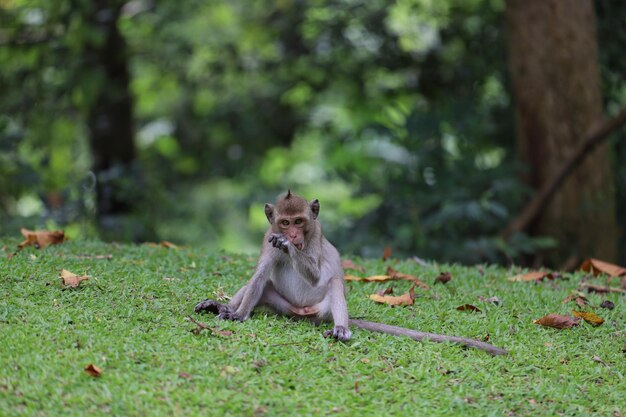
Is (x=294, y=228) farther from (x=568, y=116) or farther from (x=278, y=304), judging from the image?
(x=568, y=116)

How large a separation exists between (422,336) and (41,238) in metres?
4.02

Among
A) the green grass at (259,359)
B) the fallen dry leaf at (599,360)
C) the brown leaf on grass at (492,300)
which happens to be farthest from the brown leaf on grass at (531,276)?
the fallen dry leaf at (599,360)

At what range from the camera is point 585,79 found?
12148 millimetres

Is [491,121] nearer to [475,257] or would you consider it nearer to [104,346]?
[475,257]

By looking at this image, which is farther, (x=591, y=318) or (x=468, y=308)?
(x=468, y=308)

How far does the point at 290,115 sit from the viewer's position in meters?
A: 16.6

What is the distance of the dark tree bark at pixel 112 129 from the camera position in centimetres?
1300

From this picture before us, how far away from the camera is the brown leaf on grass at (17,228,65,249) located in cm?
770

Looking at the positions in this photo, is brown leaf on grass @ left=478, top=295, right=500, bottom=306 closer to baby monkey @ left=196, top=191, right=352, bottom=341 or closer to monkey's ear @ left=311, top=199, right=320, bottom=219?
baby monkey @ left=196, top=191, right=352, bottom=341

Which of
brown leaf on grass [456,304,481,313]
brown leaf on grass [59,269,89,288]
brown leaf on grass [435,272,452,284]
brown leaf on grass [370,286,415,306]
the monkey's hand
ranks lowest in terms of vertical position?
brown leaf on grass [435,272,452,284]

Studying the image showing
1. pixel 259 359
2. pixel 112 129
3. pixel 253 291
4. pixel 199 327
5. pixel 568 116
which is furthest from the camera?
pixel 112 129

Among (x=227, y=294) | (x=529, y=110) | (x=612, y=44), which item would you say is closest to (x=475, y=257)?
(x=529, y=110)

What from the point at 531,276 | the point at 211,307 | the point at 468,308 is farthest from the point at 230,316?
the point at 531,276

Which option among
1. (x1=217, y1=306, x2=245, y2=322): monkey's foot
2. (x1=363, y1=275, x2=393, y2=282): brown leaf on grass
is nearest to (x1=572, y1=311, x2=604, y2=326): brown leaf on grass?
(x1=363, y1=275, x2=393, y2=282): brown leaf on grass
